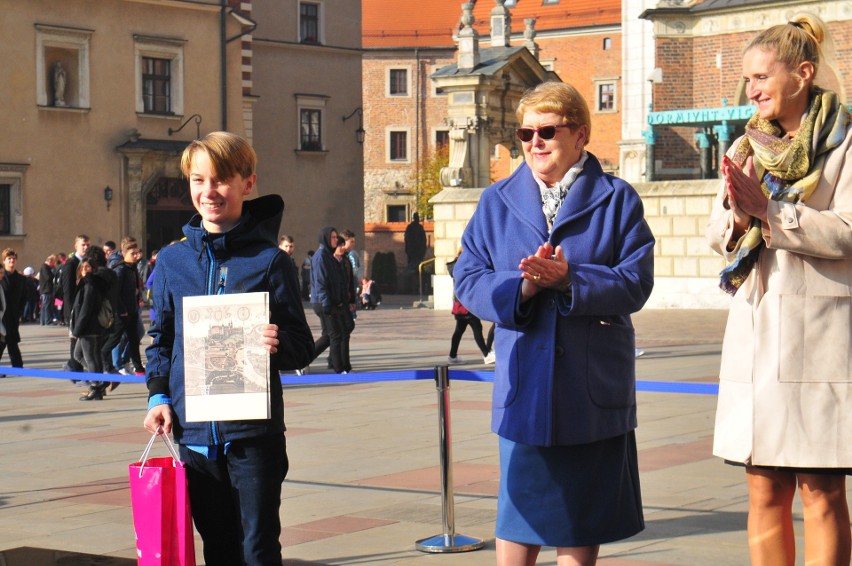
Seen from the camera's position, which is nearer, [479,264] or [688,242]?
[479,264]

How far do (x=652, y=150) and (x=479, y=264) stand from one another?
35.0 metres

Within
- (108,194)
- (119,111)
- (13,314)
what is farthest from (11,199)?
(13,314)

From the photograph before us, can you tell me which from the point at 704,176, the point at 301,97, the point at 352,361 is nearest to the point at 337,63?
the point at 301,97

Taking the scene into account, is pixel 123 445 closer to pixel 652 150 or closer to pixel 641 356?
pixel 641 356

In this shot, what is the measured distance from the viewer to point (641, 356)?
771 inches

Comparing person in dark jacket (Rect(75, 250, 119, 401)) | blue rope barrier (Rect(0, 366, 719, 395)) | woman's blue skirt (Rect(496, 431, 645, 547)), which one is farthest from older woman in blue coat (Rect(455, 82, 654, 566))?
person in dark jacket (Rect(75, 250, 119, 401))

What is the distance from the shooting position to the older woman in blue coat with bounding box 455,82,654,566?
14.9 ft

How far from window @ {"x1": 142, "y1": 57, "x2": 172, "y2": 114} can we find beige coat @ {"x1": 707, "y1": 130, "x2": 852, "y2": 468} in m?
38.6

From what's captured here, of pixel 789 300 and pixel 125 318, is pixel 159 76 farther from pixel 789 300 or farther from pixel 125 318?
pixel 789 300

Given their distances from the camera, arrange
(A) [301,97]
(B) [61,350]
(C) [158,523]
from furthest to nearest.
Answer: (A) [301,97], (B) [61,350], (C) [158,523]

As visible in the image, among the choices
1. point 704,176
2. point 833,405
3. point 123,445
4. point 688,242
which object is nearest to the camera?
point 833,405

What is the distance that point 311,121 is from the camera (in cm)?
5078

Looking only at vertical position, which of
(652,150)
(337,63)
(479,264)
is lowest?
(479,264)

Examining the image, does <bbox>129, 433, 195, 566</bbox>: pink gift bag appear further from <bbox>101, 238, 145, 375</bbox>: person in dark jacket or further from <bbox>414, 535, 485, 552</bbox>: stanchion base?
<bbox>101, 238, 145, 375</bbox>: person in dark jacket
